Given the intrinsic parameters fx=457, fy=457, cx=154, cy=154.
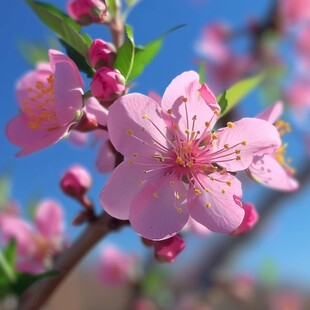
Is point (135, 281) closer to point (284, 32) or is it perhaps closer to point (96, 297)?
point (284, 32)

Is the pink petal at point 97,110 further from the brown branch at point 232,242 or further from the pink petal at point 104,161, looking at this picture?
the brown branch at point 232,242

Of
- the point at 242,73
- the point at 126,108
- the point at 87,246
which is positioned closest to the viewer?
the point at 126,108

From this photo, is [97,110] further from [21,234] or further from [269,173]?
[21,234]

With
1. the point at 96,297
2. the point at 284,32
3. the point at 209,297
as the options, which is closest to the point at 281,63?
the point at 284,32

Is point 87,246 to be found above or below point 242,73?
above

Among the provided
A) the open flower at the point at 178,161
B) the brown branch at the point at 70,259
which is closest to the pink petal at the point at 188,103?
the open flower at the point at 178,161

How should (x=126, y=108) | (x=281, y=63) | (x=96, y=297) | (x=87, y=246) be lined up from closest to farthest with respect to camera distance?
(x=126, y=108)
(x=87, y=246)
(x=281, y=63)
(x=96, y=297)
